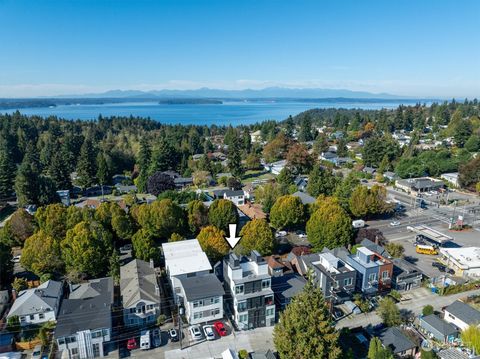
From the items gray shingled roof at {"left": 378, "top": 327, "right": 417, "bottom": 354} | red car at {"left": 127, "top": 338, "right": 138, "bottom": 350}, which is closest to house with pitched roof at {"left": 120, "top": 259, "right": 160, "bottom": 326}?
red car at {"left": 127, "top": 338, "right": 138, "bottom": 350}

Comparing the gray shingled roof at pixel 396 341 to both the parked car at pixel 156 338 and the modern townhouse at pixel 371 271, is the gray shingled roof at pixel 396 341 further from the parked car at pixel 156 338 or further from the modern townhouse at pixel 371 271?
the parked car at pixel 156 338

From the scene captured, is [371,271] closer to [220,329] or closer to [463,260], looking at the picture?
[463,260]

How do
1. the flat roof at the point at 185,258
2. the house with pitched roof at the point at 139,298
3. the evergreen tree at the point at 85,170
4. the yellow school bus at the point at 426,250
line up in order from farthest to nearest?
the evergreen tree at the point at 85,170 < the yellow school bus at the point at 426,250 < the flat roof at the point at 185,258 < the house with pitched roof at the point at 139,298

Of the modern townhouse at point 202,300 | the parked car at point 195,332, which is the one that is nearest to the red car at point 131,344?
the parked car at point 195,332

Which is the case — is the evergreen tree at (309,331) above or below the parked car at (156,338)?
above

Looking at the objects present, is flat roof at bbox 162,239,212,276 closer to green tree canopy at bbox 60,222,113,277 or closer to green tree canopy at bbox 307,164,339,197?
green tree canopy at bbox 60,222,113,277
